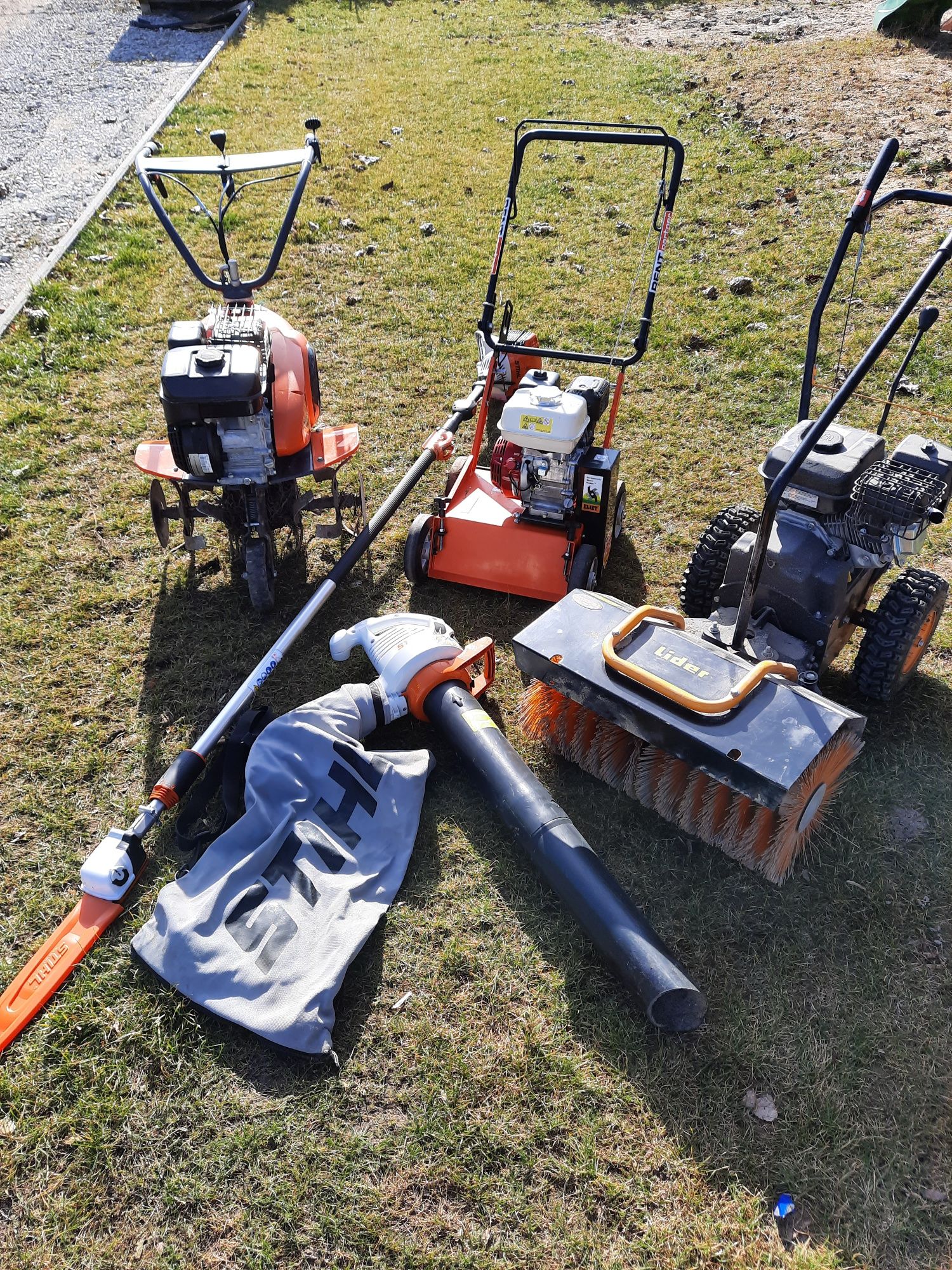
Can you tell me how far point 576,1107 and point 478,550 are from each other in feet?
8.48

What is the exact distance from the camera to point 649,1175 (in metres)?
2.59

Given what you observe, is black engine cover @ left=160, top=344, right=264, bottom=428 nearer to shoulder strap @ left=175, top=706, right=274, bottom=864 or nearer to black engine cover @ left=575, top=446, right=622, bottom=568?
shoulder strap @ left=175, top=706, right=274, bottom=864

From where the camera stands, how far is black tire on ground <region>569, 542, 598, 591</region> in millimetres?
4211

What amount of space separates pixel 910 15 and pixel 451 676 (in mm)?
12542

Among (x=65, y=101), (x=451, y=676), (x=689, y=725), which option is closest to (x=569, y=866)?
(x=689, y=725)

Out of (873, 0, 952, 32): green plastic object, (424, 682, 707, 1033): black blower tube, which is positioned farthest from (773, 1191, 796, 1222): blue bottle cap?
(873, 0, 952, 32): green plastic object

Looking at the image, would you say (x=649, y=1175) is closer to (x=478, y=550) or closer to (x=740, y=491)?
(x=478, y=550)

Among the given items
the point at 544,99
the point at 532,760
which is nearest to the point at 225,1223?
the point at 532,760

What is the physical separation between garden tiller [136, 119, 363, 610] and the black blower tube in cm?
139

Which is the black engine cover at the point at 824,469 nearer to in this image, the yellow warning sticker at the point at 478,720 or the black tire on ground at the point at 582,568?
the black tire on ground at the point at 582,568

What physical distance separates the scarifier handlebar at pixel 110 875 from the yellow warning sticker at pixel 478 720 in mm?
951

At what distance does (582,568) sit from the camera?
421 centimetres

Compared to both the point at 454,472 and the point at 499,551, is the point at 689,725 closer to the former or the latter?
the point at 499,551

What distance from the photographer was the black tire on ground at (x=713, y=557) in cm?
407
